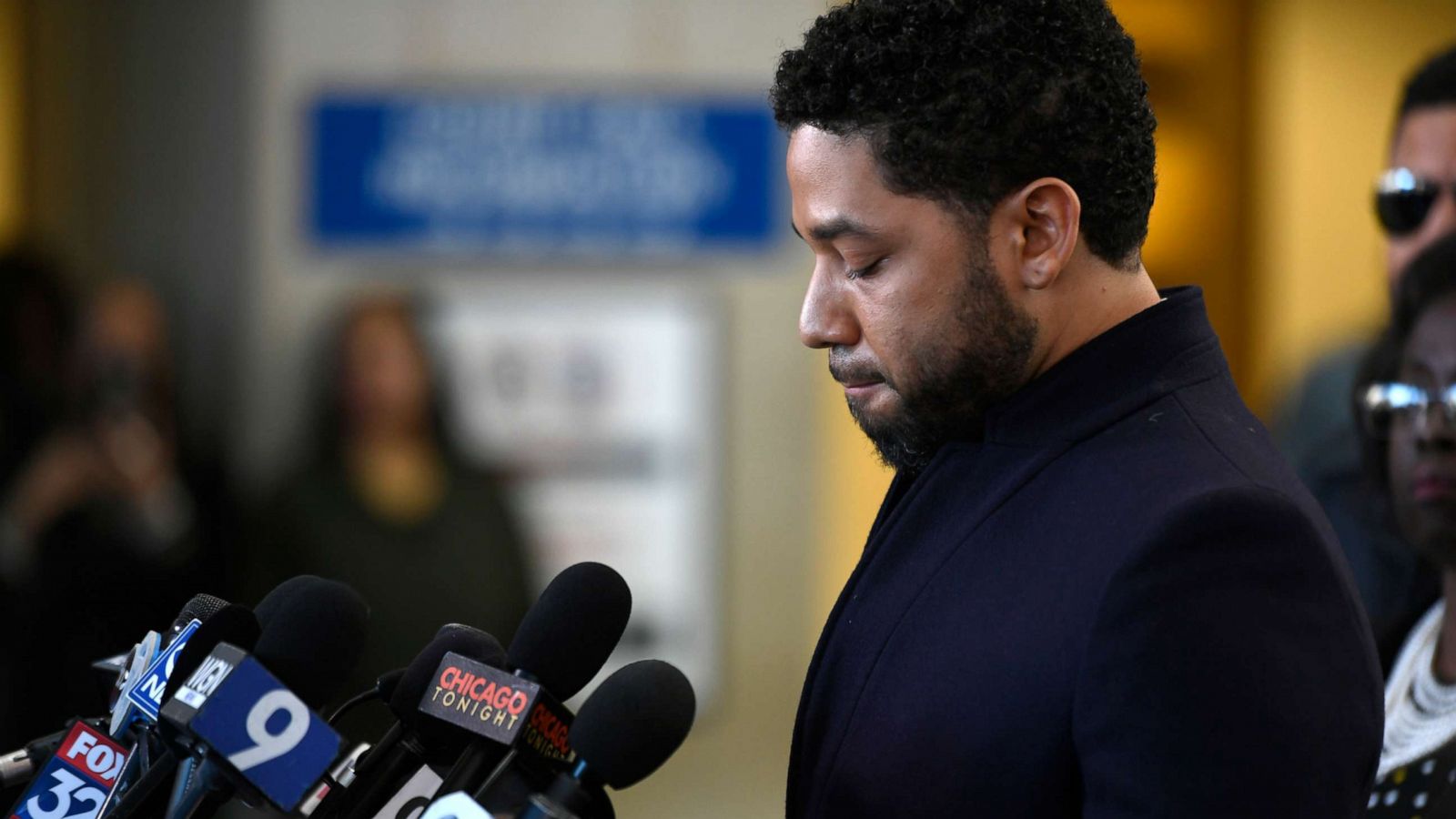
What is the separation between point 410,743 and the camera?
49.4 inches

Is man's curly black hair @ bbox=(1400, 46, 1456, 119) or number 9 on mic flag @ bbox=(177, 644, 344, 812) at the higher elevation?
man's curly black hair @ bbox=(1400, 46, 1456, 119)

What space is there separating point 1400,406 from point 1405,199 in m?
0.66

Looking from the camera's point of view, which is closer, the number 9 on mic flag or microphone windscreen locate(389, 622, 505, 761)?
the number 9 on mic flag

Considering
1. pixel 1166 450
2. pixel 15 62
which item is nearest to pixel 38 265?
pixel 15 62

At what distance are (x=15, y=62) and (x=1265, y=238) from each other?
3.48 m

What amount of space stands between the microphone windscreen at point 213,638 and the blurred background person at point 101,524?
2.44 metres

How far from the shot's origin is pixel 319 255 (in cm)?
452

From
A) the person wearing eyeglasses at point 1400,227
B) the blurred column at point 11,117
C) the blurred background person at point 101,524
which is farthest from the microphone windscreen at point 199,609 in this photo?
the blurred column at point 11,117

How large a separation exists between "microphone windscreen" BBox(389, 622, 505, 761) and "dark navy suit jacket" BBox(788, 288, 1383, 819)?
26 cm

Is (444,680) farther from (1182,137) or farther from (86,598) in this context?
(1182,137)

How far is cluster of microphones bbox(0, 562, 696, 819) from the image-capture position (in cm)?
111

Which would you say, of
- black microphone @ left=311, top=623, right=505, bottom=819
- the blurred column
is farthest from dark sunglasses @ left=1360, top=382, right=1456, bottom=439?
the blurred column

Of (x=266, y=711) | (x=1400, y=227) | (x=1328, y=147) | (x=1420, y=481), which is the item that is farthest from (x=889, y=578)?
(x=1328, y=147)

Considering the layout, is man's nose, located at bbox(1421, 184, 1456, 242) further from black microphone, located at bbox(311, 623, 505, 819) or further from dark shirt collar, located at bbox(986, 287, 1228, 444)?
black microphone, located at bbox(311, 623, 505, 819)
